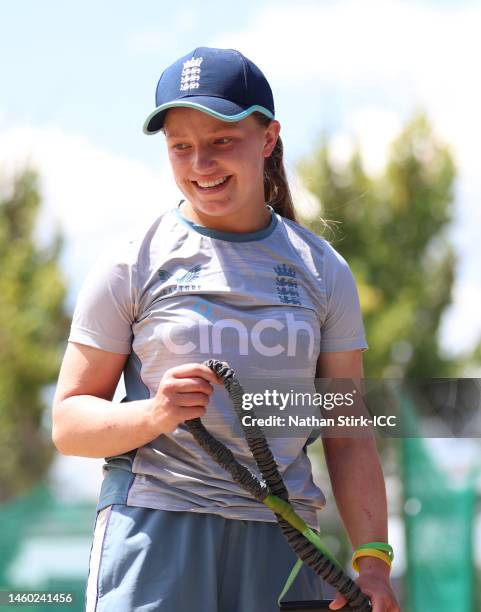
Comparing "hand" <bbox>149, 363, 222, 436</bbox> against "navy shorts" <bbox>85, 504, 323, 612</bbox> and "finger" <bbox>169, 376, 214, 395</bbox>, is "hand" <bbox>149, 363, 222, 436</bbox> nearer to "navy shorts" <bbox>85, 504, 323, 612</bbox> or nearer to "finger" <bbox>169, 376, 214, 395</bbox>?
"finger" <bbox>169, 376, 214, 395</bbox>

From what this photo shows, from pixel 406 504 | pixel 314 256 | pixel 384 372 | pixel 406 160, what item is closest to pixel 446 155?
pixel 406 160

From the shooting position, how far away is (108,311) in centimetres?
218

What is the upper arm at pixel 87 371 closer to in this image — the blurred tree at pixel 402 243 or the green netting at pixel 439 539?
the green netting at pixel 439 539

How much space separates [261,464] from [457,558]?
3.56 m

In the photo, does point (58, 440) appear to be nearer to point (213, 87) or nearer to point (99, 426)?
point (99, 426)

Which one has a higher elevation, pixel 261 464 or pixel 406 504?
pixel 406 504

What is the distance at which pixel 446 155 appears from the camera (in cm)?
1619

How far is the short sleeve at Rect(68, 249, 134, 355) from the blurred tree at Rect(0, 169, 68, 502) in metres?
11.4

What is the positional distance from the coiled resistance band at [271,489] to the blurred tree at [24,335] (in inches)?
458

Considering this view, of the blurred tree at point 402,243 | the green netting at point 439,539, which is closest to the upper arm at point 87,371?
the green netting at point 439,539

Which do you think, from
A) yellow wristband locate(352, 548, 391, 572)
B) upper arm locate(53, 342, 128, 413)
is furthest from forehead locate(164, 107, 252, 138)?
yellow wristband locate(352, 548, 391, 572)

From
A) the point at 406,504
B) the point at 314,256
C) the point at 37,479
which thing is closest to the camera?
the point at 314,256

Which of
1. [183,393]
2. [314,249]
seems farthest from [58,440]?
[314,249]

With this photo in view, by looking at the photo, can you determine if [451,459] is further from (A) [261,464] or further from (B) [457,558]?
(A) [261,464]
